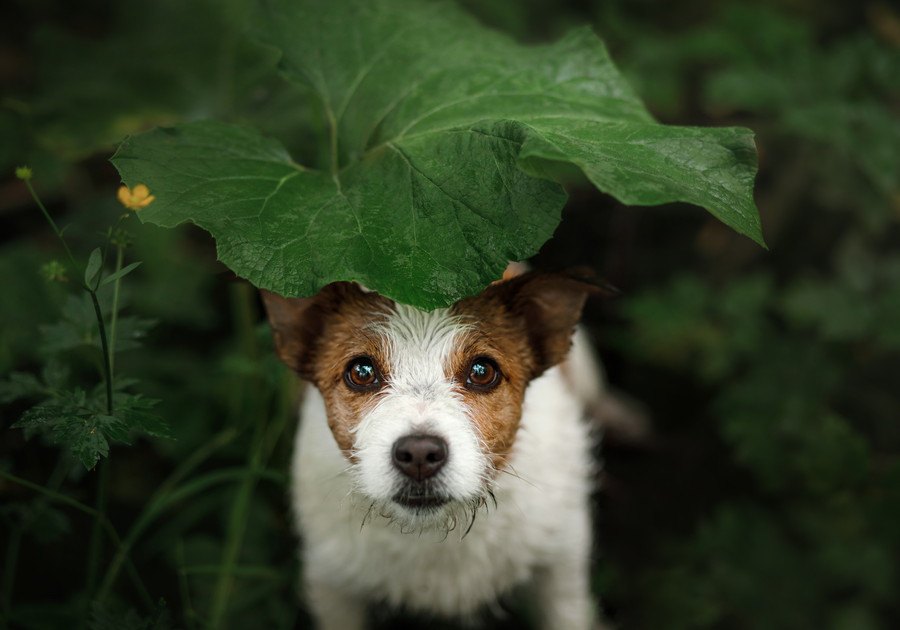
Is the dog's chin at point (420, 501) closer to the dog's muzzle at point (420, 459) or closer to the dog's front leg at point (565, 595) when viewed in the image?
the dog's muzzle at point (420, 459)

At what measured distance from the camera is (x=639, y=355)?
3447mm

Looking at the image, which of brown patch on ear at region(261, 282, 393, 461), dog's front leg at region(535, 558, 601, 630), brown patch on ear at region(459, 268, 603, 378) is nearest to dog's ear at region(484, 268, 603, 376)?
brown patch on ear at region(459, 268, 603, 378)

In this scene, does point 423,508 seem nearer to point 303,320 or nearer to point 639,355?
point 303,320

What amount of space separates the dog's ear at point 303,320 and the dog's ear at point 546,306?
14.9 inches

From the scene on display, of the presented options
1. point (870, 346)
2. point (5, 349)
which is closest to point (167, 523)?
point (5, 349)

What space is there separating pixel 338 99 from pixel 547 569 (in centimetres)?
147

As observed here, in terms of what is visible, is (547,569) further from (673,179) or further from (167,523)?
(167,523)

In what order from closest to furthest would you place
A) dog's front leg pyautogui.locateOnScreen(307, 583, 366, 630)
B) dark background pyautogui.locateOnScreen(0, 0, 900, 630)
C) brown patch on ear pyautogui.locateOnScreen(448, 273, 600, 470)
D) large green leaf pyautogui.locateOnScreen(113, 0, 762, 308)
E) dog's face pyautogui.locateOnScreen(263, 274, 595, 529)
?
1. large green leaf pyautogui.locateOnScreen(113, 0, 762, 308)
2. dog's face pyautogui.locateOnScreen(263, 274, 595, 529)
3. brown patch on ear pyautogui.locateOnScreen(448, 273, 600, 470)
4. dog's front leg pyautogui.locateOnScreen(307, 583, 366, 630)
5. dark background pyautogui.locateOnScreen(0, 0, 900, 630)

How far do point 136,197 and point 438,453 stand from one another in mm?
847

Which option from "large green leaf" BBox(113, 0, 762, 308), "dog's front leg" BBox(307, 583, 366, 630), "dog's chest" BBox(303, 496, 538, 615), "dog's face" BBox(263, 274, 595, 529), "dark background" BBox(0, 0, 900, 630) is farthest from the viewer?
"dark background" BBox(0, 0, 900, 630)

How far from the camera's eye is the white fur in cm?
170

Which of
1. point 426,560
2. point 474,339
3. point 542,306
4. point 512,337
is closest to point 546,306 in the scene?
point 542,306

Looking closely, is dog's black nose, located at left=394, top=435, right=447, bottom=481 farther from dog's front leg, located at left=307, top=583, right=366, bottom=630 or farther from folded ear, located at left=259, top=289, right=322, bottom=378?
dog's front leg, located at left=307, top=583, right=366, bottom=630

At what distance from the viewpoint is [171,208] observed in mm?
1603
